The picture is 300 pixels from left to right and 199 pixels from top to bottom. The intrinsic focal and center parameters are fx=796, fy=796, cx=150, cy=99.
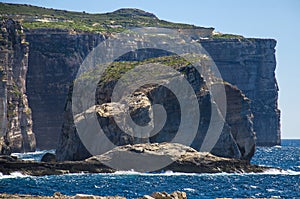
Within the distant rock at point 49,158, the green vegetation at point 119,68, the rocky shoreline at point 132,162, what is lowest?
the distant rock at point 49,158

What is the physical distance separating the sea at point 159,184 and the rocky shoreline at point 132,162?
5.10ft

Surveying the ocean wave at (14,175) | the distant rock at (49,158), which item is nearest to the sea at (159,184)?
the ocean wave at (14,175)

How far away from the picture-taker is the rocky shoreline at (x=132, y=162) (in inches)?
5025

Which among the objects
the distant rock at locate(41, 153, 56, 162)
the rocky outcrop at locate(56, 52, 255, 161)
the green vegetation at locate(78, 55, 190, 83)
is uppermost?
the green vegetation at locate(78, 55, 190, 83)

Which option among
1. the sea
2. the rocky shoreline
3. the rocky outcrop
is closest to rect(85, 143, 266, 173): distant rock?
the rocky shoreline

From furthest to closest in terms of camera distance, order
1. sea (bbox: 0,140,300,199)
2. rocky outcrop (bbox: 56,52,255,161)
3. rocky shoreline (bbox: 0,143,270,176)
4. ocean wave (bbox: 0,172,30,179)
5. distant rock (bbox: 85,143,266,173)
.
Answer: rocky outcrop (bbox: 56,52,255,161), distant rock (bbox: 85,143,266,173), rocky shoreline (bbox: 0,143,270,176), ocean wave (bbox: 0,172,30,179), sea (bbox: 0,140,300,199)

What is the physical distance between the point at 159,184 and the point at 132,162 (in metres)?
22.9

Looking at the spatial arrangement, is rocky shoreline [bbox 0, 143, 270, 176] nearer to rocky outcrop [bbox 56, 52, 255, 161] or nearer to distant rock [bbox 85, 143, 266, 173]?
distant rock [bbox 85, 143, 266, 173]

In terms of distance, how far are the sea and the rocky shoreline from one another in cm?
155

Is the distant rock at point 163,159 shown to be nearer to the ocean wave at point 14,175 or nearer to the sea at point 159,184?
the sea at point 159,184

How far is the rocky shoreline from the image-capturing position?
128 m

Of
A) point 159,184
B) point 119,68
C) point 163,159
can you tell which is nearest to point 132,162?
point 163,159

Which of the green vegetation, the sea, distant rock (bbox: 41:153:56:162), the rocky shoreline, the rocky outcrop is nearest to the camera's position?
the sea

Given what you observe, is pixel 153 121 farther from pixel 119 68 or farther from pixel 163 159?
pixel 119 68
